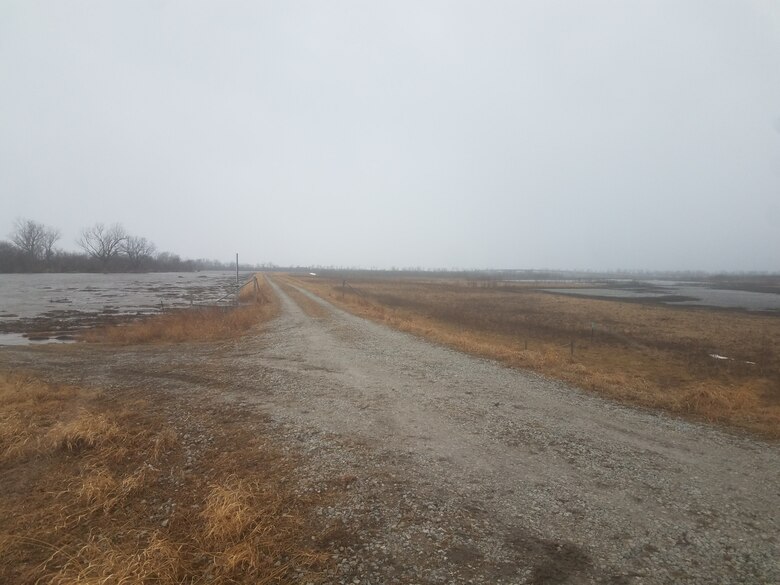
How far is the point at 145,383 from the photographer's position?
33.6ft

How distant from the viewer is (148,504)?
15.5ft

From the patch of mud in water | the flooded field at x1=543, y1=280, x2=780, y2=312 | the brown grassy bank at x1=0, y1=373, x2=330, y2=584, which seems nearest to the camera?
the brown grassy bank at x1=0, y1=373, x2=330, y2=584

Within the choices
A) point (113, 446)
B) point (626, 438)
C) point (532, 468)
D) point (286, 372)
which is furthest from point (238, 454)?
point (626, 438)

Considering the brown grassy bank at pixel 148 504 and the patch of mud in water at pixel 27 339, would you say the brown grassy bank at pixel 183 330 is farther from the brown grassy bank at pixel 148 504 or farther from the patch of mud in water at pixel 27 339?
the brown grassy bank at pixel 148 504

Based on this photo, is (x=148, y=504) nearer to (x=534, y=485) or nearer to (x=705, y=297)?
(x=534, y=485)

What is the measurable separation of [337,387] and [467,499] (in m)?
5.43

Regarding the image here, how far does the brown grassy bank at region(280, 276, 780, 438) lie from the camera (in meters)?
8.71

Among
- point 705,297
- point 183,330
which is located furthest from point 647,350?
point 705,297

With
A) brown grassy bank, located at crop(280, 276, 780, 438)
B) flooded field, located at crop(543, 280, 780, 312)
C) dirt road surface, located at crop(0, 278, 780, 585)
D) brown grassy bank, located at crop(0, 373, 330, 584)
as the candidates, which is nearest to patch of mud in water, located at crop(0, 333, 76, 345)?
dirt road surface, located at crop(0, 278, 780, 585)

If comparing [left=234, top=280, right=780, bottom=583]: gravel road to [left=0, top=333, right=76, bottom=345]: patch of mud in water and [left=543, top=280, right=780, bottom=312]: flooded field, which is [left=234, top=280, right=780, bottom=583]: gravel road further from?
[left=543, top=280, right=780, bottom=312]: flooded field

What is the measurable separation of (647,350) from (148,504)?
861 inches

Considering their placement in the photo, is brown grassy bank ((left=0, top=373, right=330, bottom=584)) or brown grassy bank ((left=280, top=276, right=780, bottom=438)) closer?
brown grassy bank ((left=0, top=373, right=330, bottom=584))

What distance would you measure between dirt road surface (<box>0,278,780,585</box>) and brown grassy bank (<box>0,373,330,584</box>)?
1.63 ft

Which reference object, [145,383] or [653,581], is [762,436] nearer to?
[653,581]
